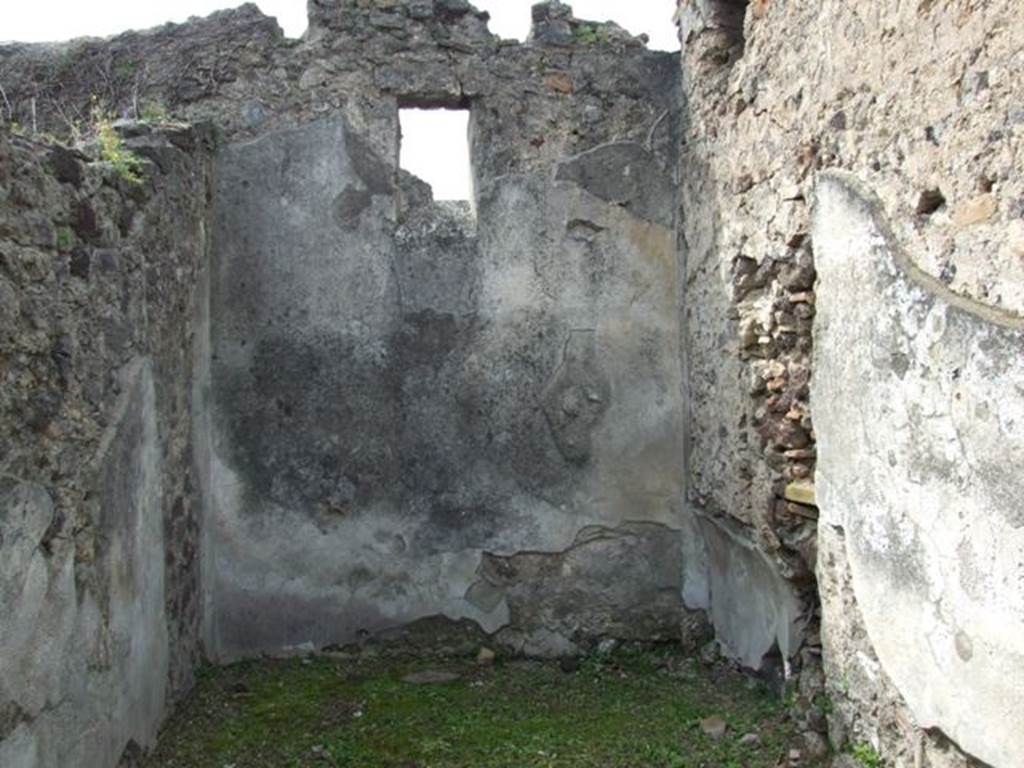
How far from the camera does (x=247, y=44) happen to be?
5141 millimetres

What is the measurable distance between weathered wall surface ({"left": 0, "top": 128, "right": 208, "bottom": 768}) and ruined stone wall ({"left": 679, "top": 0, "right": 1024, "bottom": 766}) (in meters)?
2.31

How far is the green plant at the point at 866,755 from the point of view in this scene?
3316mm

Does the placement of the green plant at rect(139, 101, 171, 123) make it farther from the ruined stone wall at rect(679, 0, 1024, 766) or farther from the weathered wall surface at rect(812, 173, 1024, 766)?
the weathered wall surface at rect(812, 173, 1024, 766)

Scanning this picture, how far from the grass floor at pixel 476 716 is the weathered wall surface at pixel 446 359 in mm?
284

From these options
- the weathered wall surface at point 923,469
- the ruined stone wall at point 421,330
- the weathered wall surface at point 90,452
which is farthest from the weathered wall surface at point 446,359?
the weathered wall surface at point 923,469

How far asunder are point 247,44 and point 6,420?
2.95m

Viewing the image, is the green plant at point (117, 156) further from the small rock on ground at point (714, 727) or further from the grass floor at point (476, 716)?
the small rock on ground at point (714, 727)

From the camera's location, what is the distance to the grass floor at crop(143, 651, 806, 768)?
382 cm

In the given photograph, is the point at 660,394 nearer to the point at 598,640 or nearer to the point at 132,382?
the point at 598,640

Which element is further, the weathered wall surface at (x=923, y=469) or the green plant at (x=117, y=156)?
the green plant at (x=117, y=156)

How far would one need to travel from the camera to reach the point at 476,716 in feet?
14.0

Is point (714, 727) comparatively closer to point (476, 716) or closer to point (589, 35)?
point (476, 716)

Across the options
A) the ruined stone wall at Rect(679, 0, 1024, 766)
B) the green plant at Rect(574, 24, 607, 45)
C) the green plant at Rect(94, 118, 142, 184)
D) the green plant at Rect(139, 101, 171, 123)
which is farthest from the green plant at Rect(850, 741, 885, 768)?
the green plant at Rect(139, 101, 171, 123)

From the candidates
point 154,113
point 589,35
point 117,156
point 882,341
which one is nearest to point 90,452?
point 117,156
